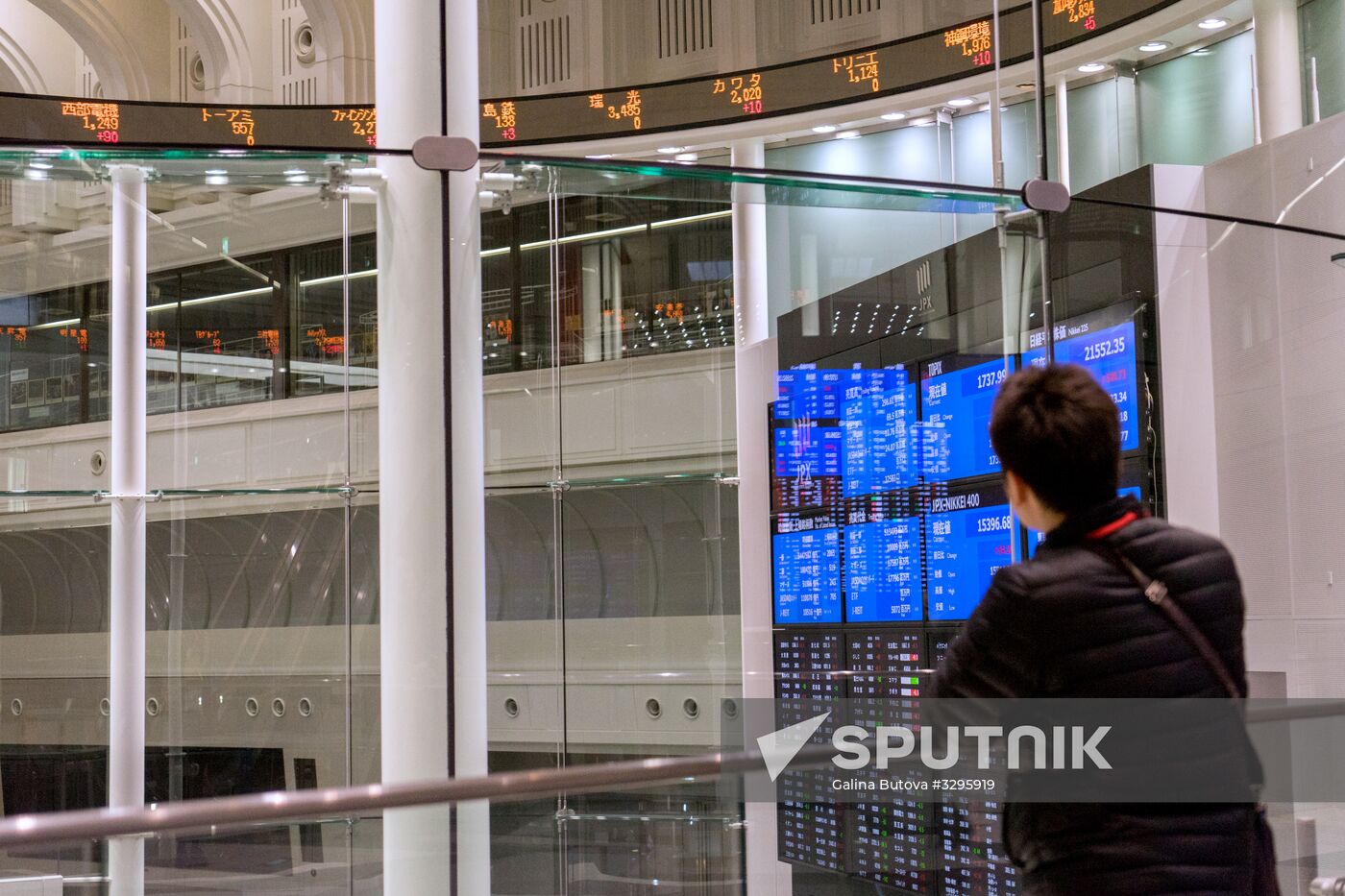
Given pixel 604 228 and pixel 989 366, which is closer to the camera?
pixel 604 228

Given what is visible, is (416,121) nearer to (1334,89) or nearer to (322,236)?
(322,236)

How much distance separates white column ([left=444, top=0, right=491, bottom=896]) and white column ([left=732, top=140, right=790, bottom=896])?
21.8 inches

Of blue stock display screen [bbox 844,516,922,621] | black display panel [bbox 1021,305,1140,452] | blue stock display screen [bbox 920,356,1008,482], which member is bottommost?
blue stock display screen [bbox 844,516,922,621]

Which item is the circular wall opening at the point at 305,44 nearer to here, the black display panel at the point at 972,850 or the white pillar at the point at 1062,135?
the white pillar at the point at 1062,135

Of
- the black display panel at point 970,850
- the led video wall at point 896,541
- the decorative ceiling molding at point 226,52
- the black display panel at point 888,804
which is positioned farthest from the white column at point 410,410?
the black display panel at point 970,850

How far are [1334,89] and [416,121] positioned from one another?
10.2 ft

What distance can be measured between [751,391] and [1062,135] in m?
1.04

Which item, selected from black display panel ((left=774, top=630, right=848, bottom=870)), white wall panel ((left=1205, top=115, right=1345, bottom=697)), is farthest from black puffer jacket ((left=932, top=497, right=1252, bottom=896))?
white wall panel ((left=1205, top=115, right=1345, bottom=697))

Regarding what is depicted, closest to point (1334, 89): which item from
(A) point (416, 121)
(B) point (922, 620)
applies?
(B) point (922, 620)

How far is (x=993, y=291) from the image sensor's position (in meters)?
3.42

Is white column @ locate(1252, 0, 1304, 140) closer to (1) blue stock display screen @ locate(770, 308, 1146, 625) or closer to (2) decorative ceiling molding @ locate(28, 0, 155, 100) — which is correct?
(1) blue stock display screen @ locate(770, 308, 1146, 625)

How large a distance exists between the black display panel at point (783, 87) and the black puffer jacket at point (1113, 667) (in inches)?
76.5

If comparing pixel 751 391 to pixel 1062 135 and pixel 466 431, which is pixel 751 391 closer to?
pixel 466 431

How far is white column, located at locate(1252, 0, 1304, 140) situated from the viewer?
174 inches
